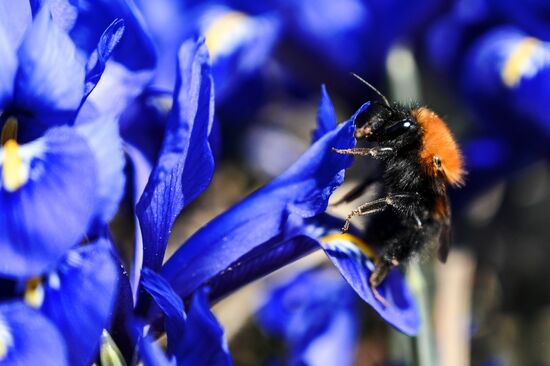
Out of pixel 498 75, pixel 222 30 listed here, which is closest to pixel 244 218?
pixel 498 75

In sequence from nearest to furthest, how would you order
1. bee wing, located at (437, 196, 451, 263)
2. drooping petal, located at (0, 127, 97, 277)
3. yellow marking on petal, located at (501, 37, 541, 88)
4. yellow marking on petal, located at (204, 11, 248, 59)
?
drooping petal, located at (0, 127, 97, 277), bee wing, located at (437, 196, 451, 263), yellow marking on petal, located at (501, 37, 541, 88), yellow marking on petal, located at (204, 11, 248, 59)

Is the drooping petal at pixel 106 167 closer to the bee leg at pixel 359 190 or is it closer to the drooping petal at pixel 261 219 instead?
the drooping petal at pixel 261 219

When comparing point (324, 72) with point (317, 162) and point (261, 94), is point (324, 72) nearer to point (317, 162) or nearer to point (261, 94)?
point (261, 94)

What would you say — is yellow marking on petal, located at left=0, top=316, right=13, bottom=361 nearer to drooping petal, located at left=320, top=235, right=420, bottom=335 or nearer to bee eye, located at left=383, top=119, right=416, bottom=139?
drooping petal, located at left=320, top=235, right=420, bottom=335

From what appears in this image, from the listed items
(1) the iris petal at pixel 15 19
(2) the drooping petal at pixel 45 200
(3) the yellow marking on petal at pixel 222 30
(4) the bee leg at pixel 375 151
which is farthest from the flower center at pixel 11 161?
(3) the yellow marking on petal at pixel 222 30

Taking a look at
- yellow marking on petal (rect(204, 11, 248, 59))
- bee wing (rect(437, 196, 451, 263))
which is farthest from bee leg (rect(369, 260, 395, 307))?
yellow marking on petal (rect(204, 11, 248, 59))

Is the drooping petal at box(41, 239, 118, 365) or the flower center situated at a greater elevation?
the flower center

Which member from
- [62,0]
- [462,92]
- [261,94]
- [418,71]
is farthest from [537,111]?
[62,0]
